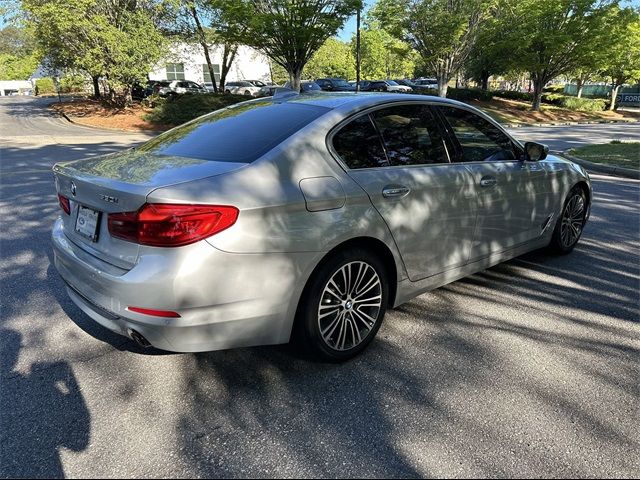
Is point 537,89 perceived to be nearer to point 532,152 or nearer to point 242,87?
point 242,87

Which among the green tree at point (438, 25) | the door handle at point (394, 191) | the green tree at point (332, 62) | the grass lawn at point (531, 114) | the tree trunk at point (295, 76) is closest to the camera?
the door handle at point (394, 191)

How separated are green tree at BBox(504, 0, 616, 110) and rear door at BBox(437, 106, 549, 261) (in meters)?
28.1

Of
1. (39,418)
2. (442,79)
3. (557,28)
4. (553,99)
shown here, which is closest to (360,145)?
(39,418)

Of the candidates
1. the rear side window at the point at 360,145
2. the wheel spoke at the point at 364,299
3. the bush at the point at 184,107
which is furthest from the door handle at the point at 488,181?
the bush at the point at 184,107

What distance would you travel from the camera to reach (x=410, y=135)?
3338mm

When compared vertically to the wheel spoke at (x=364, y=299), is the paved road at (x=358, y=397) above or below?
below

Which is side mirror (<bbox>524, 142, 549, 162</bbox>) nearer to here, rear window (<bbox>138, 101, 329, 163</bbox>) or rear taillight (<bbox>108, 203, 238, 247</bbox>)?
rear window (<bbox>138, 101, 329, 163</bbox>)

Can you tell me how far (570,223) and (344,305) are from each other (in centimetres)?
315

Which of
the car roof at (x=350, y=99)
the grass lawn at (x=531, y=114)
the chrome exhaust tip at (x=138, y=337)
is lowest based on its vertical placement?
the grass lawn at (x=531, y=114)

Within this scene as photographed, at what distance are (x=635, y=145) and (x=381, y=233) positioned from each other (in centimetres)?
1508

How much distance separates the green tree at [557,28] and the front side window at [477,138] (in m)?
28.1

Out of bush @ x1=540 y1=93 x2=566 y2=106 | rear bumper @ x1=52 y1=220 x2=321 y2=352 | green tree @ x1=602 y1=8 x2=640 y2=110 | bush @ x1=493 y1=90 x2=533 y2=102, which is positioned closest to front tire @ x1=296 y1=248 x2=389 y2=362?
rear bumper @ x1=52 y1=220 x2=321 y2=352

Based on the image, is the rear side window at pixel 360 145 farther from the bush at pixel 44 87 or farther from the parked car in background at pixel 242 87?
the bush at pixel 44 87

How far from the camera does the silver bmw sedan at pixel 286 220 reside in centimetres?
232
